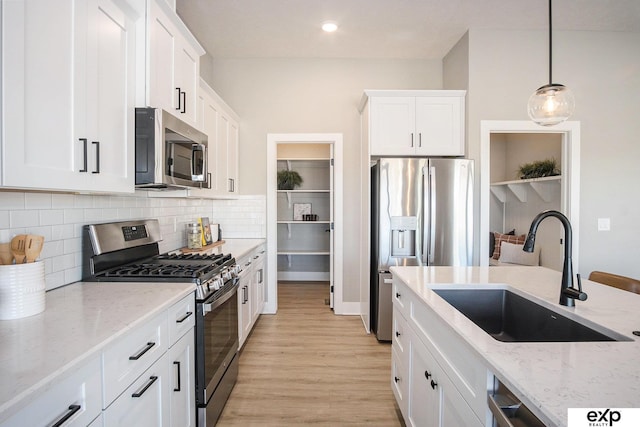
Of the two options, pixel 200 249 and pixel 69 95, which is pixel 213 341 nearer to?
pixel 200 249

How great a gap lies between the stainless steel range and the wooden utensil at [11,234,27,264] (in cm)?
55

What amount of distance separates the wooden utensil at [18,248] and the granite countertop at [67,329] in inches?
8.4

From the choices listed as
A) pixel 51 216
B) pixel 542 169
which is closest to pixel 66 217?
pixel 51 216

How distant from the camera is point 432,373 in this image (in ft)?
4.70

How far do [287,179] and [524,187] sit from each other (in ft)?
11.3

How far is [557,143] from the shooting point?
418 cm

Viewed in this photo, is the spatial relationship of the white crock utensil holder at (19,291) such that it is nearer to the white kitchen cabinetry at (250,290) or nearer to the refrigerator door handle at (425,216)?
the white kitchen cabinetry at (250,290)

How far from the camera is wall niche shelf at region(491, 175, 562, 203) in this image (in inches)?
156

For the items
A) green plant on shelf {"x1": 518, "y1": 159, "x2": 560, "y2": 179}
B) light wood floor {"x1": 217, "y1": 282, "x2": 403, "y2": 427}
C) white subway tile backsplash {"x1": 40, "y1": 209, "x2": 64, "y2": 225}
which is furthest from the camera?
green plant on shelf {"x1": 518, "y1": 159, "x2": 560, "y2": 179}

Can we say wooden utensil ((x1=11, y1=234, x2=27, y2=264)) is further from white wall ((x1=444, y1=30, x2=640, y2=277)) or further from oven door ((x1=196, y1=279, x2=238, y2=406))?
white wall ((x1=444, y1=30, x2=640, y2=277))

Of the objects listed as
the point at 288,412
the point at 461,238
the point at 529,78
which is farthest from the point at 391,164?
the point at 288,412

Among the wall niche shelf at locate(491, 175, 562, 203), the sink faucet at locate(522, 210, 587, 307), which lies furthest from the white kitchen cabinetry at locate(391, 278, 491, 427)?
the wall niche shelf at locate(491, 175, 562, 203)

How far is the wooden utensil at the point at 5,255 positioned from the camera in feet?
3.97

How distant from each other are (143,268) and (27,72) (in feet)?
3.81
